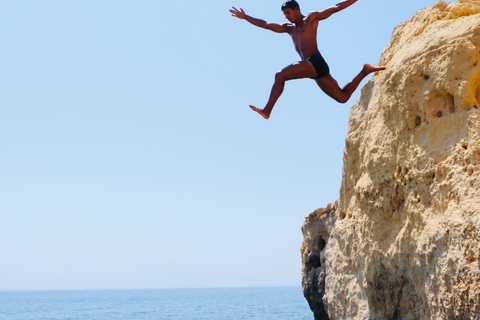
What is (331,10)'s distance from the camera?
28.7ft

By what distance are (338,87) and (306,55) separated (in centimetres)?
70

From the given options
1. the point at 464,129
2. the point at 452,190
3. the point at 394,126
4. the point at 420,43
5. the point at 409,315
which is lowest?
the point at 409,315

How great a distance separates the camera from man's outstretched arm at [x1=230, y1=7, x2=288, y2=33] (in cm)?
888

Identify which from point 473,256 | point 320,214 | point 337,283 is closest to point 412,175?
point 473,256

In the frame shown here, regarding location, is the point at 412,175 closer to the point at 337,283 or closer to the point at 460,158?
the point at 460,158

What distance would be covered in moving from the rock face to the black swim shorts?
86 cm

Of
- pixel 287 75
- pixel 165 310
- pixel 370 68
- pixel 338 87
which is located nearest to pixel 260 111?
pixel 287 75

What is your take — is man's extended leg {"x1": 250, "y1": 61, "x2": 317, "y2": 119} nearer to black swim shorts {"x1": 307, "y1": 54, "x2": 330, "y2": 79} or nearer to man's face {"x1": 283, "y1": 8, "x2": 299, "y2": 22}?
black swim shorts {"x1": 307, "y1": 54, "x2": 330, "y2": 79}

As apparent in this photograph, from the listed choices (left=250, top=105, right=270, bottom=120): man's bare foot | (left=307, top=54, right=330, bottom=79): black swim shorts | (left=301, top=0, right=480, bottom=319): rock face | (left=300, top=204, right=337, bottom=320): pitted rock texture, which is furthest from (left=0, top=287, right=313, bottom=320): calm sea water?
(left=250, top=105, right=270, bottom=120): man's bare foot

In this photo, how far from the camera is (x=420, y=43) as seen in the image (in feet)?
26.3

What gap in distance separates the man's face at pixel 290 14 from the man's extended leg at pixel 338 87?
3.29ft

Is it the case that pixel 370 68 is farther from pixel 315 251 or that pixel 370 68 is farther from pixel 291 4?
pixel 315 251

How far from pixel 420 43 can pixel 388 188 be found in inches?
79.6

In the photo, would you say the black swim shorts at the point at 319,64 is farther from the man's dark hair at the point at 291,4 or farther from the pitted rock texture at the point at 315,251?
the pitted rock texture at the point at 315,251
